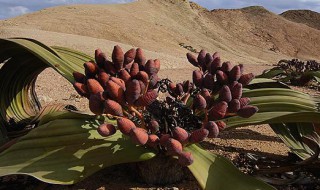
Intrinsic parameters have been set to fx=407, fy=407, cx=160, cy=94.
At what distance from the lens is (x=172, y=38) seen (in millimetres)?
14945

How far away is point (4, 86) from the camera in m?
1.45

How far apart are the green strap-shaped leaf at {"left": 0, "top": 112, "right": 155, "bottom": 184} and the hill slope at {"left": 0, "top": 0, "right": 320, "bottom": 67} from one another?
7004 millimetres

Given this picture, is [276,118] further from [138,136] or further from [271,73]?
[271,73]

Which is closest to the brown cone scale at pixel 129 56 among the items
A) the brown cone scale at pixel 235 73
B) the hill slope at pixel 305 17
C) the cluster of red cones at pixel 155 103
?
the cluster of red cones at pixel 155 103

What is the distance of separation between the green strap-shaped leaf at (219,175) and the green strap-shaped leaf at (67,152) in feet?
0.41

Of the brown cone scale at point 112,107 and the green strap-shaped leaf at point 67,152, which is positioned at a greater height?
the brown cone scale at point 112,107

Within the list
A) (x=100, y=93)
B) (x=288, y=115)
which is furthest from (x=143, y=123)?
(x=288, y=115)

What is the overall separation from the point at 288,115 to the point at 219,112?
21cm

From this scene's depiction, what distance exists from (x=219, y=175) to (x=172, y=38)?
1417 centimetres

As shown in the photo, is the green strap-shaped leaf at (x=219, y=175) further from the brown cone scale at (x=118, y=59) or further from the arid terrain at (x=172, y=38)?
the brown cone scale at (x=118, y=59)

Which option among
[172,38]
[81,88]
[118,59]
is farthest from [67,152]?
[172,38]

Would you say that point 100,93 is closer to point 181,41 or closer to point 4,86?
point 4,86

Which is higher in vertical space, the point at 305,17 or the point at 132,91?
the point at 305,17

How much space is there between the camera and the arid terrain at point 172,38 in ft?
5.37
